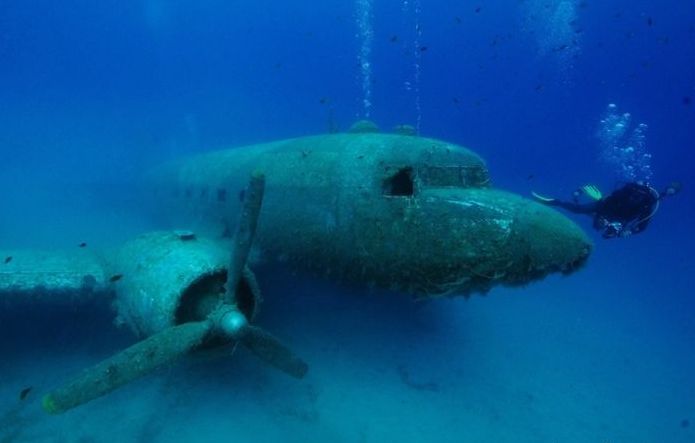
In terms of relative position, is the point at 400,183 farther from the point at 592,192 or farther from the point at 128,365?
the point at 592,192

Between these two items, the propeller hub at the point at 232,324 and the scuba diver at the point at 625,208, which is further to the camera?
the scuba diver at the point at 625,208

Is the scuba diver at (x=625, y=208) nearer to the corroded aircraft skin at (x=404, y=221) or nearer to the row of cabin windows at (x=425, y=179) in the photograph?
the corroded aircraft skin at (x=404, y=221)

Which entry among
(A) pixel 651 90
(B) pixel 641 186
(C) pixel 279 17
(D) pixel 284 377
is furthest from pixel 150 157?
(A) pixel 651 90

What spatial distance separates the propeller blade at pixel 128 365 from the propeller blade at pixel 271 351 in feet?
1.80

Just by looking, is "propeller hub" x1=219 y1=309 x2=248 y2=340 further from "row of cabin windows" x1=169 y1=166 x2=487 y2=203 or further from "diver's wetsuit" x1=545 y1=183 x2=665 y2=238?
"diver's wetsuit" x1=545 y1=183 x2=665 y2=238

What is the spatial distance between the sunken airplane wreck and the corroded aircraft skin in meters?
0.01

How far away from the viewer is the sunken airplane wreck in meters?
4.99

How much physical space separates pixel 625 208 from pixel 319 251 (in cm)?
833

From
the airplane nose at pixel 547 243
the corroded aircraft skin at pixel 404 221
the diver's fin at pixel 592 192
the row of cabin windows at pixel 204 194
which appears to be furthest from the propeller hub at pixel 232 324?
the diver's fin at pixel 592 192

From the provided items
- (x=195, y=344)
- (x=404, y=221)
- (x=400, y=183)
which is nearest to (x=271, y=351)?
(x=195, y=344)

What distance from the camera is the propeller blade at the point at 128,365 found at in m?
4.20

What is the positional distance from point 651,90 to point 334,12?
58.9 metres

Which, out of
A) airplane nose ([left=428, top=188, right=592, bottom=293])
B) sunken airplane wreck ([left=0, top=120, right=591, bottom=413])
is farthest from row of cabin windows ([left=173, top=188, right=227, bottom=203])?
airplane nose ([left=428, top=188, right=592, bottom=293])

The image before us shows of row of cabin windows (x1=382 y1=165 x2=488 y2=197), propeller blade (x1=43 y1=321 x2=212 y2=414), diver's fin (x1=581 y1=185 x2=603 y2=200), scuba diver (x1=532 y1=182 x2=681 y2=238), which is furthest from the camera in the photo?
diver's fin (x1=581 y1=185 x2=603 y2=200)
